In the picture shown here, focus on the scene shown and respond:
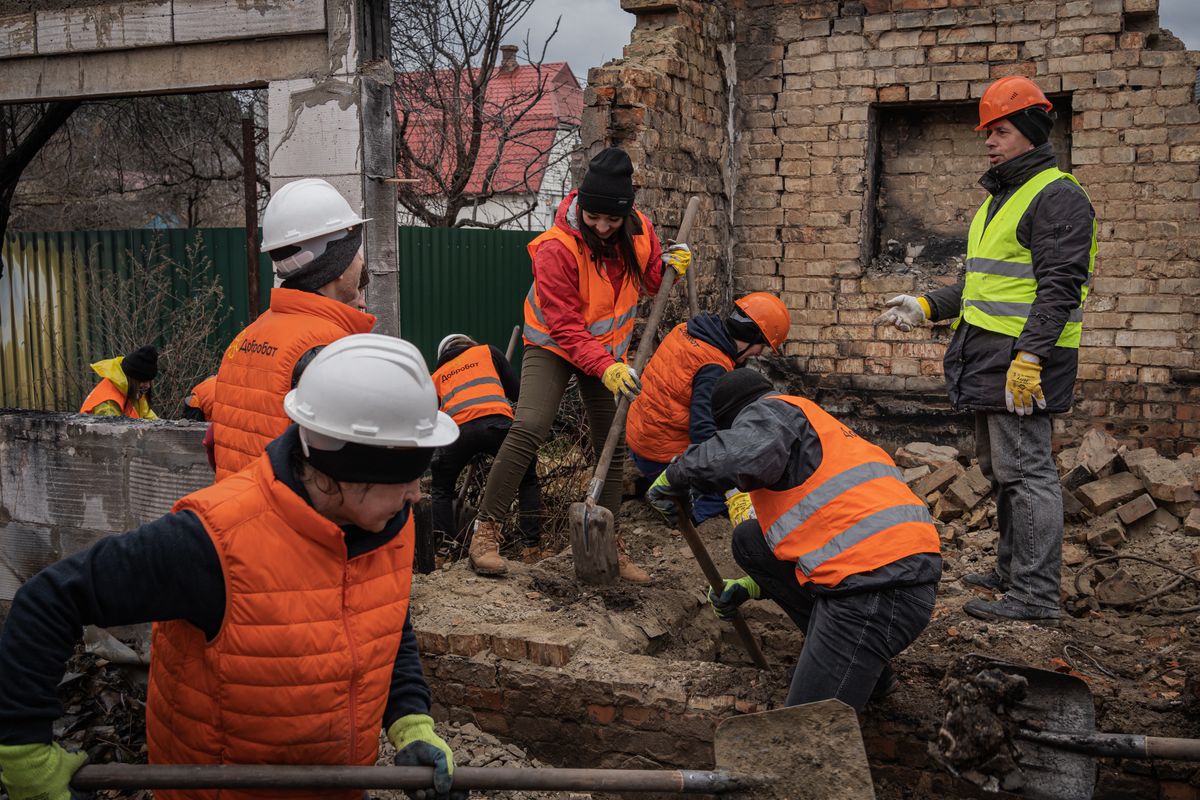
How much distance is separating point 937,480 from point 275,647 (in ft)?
14.8

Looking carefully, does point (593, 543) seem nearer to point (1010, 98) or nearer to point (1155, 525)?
point (1010, 98)

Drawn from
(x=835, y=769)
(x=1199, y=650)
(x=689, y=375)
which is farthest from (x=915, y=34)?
(x=835, y=769)

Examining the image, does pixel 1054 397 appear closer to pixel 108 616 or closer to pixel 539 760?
pixel 539 760

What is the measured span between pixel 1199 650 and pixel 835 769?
2109 millimetres

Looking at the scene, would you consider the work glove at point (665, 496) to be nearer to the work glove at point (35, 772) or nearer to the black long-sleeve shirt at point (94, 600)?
the black long-sleeve shirt at point (94, 600)

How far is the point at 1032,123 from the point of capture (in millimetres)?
4113

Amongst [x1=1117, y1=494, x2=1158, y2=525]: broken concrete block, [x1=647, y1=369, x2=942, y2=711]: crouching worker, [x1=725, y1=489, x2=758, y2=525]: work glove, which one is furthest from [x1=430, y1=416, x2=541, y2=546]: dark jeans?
[x1=1117, y1=494, x2=1158, y2=525]: broken concrete block

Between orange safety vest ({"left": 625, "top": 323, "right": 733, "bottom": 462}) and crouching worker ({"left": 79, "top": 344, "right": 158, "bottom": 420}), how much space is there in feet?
8.29

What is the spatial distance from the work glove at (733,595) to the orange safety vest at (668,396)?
1.18 m

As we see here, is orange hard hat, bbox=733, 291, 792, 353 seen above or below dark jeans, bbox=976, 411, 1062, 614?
above

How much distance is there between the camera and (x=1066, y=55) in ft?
20.3

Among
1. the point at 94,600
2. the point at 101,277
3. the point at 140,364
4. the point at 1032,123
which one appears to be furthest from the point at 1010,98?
the point at 101,277

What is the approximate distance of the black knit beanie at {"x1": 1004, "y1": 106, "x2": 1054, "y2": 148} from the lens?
410cm

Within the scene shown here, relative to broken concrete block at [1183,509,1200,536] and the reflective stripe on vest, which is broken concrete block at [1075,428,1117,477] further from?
the reflective stripe on vest
